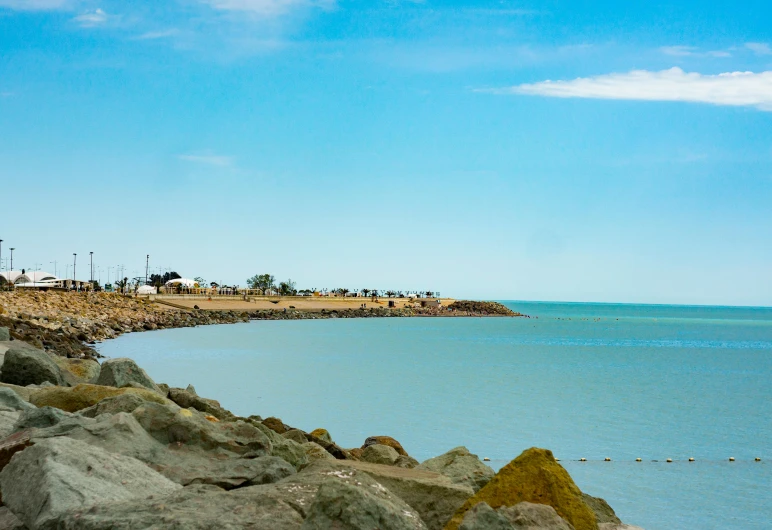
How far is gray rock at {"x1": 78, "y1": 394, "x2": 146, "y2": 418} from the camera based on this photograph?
742 cm

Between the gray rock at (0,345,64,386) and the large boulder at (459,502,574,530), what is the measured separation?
29.2 ft

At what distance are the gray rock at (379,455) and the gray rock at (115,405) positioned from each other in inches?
121

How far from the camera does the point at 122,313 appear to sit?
5938 cm

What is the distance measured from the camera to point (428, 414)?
2042 centimetres

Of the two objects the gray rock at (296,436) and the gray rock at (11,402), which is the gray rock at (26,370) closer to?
the gray rock at (11,402)

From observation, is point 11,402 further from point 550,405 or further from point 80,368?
point 550,405

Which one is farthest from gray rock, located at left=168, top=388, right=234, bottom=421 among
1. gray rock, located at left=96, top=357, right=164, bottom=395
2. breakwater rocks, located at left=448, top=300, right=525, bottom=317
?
breakwater rocks, located at left=448, top=300, right=525, bottom=317

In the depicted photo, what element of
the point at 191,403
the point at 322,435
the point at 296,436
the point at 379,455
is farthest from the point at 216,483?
the point at 322,435

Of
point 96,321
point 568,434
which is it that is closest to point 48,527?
point 568,434

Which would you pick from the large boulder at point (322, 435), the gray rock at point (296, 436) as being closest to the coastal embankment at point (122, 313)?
the large boulder at point (322, 435)

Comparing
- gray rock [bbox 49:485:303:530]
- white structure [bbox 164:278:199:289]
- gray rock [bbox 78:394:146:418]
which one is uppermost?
white structure [bbox 164:278:199:289]

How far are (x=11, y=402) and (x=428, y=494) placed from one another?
494cm

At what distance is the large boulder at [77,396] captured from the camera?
8375 mm

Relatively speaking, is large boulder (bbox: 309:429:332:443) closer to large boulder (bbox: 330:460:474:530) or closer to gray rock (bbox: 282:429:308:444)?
gray rock (bbox: 282:429:308:444)
